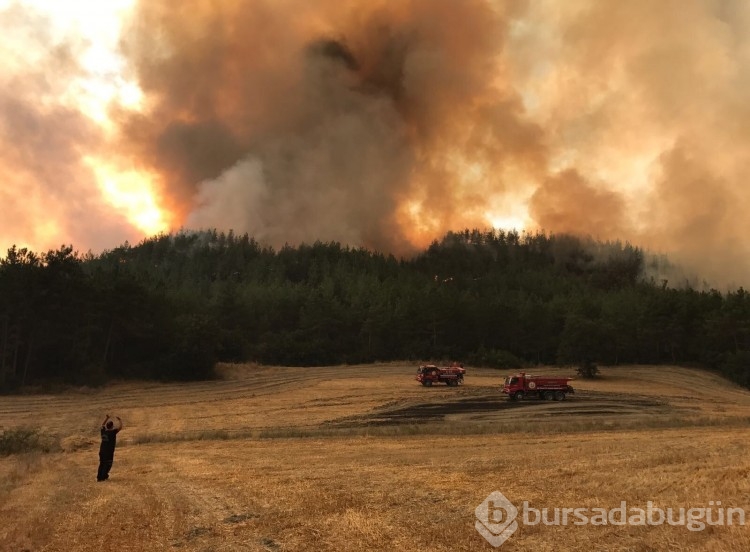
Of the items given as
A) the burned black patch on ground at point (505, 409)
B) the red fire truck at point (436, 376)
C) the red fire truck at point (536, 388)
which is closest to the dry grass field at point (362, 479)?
the burned black patch on ground at point (505, 409)

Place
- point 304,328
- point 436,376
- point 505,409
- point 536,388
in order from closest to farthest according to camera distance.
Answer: point 505,409 < point 536,388 < point 436,376 < point 304,328

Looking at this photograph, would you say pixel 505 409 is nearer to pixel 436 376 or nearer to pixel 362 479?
pixel 436 376

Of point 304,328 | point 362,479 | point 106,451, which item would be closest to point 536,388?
point 362,479

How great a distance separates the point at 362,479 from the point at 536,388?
130 feet

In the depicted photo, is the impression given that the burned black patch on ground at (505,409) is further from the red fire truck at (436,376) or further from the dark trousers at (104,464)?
the dark trousers at (104,464)

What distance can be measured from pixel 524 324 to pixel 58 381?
88.0 m

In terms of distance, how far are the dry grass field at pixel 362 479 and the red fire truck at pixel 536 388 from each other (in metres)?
8.30

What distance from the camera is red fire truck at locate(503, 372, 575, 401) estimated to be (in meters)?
52.2

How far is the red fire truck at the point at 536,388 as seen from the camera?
5219cm

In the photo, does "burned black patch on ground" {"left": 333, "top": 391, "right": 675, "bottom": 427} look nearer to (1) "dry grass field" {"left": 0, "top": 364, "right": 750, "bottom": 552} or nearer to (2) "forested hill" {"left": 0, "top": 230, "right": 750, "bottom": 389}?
(1) "dry grass field" {"left": 0, "top": 364, "right": 750, "bottom": 552}

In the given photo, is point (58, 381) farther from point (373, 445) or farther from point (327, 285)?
point (327, 285)

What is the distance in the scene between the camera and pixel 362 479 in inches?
663

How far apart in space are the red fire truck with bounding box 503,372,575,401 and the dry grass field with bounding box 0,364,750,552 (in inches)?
327

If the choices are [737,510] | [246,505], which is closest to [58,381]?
[246,505]
